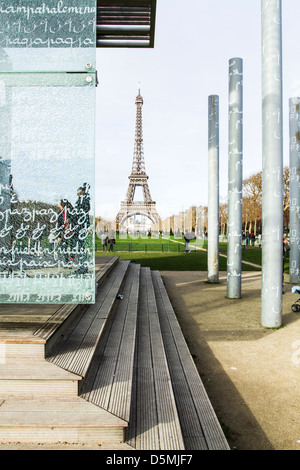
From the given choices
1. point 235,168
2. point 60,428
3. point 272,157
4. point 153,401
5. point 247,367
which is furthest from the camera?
point 235,168

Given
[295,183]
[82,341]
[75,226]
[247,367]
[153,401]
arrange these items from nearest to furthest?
[153,401]
[82,341]
[75,226]
[247,367]
[295,183]

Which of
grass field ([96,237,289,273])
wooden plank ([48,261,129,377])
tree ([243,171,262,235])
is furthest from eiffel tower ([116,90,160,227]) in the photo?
wooden plank ([48,261,129,377])

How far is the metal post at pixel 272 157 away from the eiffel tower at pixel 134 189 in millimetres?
59579

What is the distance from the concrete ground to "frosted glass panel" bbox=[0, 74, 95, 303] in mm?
1865

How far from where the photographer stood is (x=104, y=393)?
110 inches

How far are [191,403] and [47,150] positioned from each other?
3.03m

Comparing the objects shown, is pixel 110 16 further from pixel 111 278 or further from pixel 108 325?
pixel 108 325

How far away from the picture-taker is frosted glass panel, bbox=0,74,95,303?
12.3ft

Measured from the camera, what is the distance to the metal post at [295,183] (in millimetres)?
11898

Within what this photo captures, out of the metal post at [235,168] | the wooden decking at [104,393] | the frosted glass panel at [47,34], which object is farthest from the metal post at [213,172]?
the frosted glass panel at [47,34]

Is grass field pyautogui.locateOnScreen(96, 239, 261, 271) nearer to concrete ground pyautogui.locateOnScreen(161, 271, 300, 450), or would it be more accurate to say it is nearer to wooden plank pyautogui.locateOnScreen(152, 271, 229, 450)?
concrete ground pyautogui.locateOnScreen(161, 271, 300, 450)

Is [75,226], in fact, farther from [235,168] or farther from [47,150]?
[235,168]

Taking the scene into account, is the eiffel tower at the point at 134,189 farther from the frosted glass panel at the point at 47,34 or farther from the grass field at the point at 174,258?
the frosted glass panel at the point at 47,34

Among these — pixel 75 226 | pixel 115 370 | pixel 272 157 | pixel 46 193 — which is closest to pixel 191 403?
pixel 115 370
